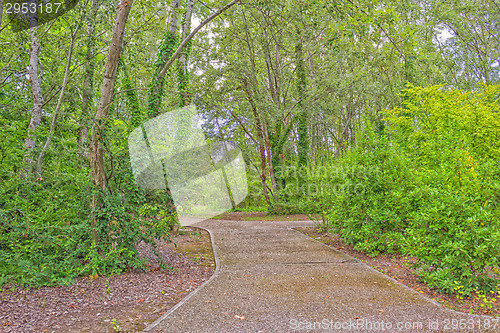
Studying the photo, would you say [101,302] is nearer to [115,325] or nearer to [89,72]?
[115,325]

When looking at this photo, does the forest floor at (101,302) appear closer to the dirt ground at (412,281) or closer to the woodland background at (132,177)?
the woodland background at (132,177)

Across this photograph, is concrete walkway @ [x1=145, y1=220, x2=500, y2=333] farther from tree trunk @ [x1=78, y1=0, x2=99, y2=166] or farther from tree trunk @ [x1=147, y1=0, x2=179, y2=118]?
tree trunk @ [x1=78, y1=0, x2=99, y2=166]

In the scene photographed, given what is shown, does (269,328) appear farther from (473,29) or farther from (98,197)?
(473,29)

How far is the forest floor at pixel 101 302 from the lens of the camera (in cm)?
353

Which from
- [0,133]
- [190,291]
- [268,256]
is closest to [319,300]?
[190,291]

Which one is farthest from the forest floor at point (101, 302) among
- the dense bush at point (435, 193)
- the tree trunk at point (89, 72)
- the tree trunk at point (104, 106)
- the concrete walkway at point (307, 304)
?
the dense bush at point (435, 193)

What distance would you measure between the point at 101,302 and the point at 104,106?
9.54ft

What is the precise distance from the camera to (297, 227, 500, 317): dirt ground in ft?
12.5

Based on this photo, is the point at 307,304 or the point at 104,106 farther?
the point at 104,106

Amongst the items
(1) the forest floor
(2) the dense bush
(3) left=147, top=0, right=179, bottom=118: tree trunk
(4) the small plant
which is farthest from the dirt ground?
(3) left=147, top=0, right=179, bottom=118: tree trunk

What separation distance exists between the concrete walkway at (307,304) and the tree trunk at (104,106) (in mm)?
2274

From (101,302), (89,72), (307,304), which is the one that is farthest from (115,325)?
(89,72)

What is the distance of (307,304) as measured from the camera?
410cm

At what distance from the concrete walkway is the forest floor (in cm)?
33
